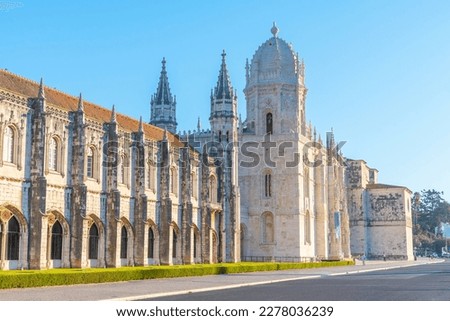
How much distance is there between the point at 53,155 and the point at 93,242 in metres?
6.62

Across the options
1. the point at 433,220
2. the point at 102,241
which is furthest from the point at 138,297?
the point at 433,220

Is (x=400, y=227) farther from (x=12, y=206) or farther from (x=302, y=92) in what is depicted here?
(x=12, y=206)

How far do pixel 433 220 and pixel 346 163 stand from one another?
78269 mm

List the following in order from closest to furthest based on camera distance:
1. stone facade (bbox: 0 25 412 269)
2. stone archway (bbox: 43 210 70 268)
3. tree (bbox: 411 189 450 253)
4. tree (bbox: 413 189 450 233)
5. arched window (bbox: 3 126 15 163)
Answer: arched window (bbox: 3 126 15 163) → stone facade (bbox: 0 25 412 269) → stone archway (bbox: 43 210 70 268) → tree (bbox: 411 189 450 253) → tree (bbox: 413 189 450 233)

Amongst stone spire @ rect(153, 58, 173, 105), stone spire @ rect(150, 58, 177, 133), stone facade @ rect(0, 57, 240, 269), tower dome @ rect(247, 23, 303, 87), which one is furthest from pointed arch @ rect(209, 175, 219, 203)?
stone spire @ rect(153, 58, 173, 105)

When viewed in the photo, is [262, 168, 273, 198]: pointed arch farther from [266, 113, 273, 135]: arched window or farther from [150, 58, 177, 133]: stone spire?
[150, 58, 177, 133]: stone spire

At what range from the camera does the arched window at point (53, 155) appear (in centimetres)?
3838

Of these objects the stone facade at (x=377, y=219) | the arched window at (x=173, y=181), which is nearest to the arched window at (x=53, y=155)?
the arched window at (x=173, y=181)

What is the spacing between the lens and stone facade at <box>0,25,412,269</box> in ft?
118

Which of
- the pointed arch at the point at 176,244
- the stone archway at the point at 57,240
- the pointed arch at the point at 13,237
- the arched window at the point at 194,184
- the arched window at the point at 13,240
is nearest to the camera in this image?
the pointed arch at the point at 13,237

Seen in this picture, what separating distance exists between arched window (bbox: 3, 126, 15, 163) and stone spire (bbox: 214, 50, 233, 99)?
44.4 meters

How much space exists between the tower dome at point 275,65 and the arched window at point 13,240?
42059mm

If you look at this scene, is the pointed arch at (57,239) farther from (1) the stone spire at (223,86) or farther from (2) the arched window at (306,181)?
(1) the stone spire at (223,86)

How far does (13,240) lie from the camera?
35.3 m
